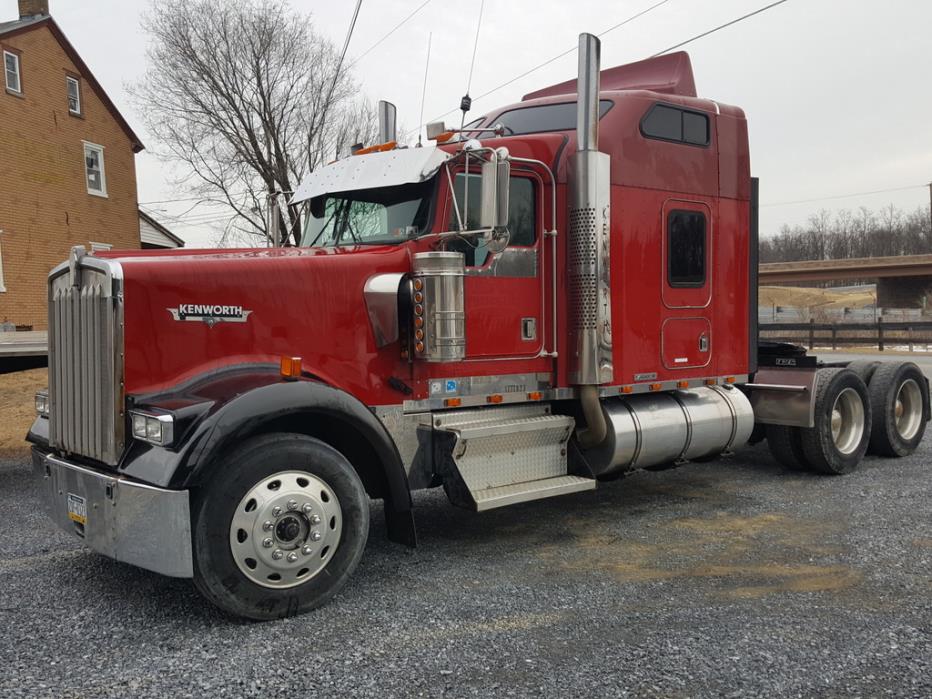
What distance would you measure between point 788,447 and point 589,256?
3464mm

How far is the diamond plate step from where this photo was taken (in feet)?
16.9

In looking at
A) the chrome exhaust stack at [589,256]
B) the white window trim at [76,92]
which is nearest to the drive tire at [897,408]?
the chrome exhaust stack at [589,256]

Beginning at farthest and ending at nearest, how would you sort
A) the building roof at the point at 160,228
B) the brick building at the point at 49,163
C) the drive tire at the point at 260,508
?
the building roof at the point at 160,228 → the brick building at the point at 49,163 → the drive tire at the point at 260,508

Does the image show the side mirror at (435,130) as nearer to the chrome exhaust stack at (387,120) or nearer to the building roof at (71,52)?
the chrome exhaust stack at (387,120)

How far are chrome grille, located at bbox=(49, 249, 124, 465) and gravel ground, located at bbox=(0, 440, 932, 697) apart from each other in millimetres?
949

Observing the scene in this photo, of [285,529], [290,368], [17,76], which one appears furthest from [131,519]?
[17,76]

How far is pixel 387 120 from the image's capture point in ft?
24.3

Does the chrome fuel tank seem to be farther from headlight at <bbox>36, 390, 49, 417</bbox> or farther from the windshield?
headlight at <bbox>36, 390, 49, 417</bbox>

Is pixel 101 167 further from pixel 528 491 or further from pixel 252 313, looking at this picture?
pixel 528 491

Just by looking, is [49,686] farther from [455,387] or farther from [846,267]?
[846,267]

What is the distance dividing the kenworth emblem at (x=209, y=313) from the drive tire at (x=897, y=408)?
273 inches

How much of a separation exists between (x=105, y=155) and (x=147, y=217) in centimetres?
367

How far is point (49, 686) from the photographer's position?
3475mm

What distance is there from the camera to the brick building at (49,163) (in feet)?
70.2
